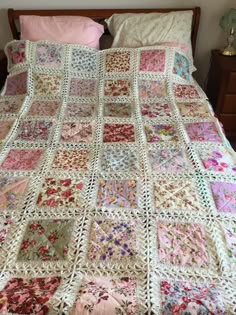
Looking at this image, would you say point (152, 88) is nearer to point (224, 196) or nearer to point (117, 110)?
point (117, 110)

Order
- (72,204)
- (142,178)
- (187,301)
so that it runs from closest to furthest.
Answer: (187,301) < (72,204) < (142,178)

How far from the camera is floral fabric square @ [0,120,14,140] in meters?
1.69

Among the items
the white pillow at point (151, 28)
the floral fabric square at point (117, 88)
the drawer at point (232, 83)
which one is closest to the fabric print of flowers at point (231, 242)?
the floral fabric square at point (117, 88)

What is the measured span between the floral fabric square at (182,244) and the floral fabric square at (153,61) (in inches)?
50.7

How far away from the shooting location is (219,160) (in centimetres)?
146

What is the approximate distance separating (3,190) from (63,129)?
55 centimetres

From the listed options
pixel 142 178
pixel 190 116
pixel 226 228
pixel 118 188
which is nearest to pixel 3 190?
pixel 118 188

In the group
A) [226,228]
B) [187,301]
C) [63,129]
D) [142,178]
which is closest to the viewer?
[187,301]

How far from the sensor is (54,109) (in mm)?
1918

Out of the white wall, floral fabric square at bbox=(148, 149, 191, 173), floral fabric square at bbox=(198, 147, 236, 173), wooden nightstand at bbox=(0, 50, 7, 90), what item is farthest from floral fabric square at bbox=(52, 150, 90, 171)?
the white wall

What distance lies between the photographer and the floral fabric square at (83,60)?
2145 mm

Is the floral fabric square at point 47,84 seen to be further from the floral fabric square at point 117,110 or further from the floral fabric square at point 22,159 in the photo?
the floral fabric square at point 22,159

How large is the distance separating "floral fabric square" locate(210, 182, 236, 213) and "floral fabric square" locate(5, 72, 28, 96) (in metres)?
1.44

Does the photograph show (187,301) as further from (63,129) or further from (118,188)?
(63,129)
